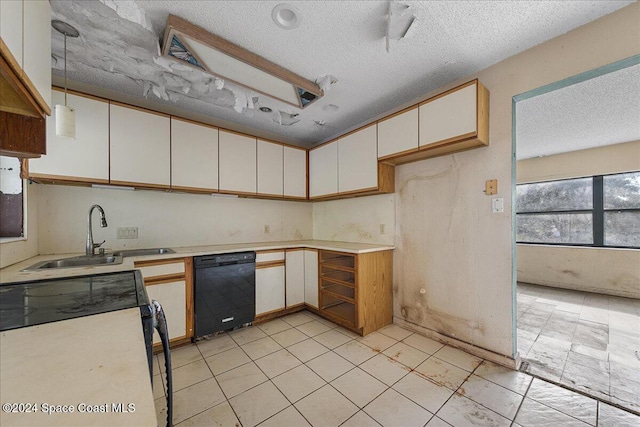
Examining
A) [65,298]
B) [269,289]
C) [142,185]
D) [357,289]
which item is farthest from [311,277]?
[65,298]

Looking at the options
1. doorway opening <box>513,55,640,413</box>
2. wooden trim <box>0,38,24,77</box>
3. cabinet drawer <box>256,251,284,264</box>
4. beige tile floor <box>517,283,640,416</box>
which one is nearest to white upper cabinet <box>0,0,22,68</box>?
wooden trim <box>0,38,24,77</box>

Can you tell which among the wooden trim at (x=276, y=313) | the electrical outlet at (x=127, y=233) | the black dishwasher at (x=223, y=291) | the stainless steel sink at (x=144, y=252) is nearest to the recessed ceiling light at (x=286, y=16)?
the black dishwasher at (x=223, y=291)

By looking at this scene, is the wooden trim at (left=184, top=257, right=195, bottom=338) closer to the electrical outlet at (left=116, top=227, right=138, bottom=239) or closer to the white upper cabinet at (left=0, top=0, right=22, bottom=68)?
the electrical outlet at (left=116, top=227, right=138, bottom=239)

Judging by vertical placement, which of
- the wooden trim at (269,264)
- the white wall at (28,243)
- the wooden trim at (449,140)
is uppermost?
the wooden trim at (449,140)

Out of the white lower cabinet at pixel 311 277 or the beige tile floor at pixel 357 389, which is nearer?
the beige tile floor at pixel 357 389

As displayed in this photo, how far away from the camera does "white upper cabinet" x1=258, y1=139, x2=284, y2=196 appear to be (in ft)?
10.2

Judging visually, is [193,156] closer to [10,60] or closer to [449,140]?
[10,60]

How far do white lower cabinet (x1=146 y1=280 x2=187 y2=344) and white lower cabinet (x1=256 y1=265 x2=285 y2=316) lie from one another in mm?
744

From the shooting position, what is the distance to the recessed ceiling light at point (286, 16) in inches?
59.3

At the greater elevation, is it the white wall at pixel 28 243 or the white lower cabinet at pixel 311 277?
the white wall at pixel 28 243

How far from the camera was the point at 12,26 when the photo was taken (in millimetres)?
863

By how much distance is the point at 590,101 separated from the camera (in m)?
2.56

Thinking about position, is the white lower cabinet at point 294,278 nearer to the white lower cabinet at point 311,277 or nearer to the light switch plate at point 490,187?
the white lower cabinet at point 311,277

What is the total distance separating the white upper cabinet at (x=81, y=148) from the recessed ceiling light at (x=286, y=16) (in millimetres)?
1691
